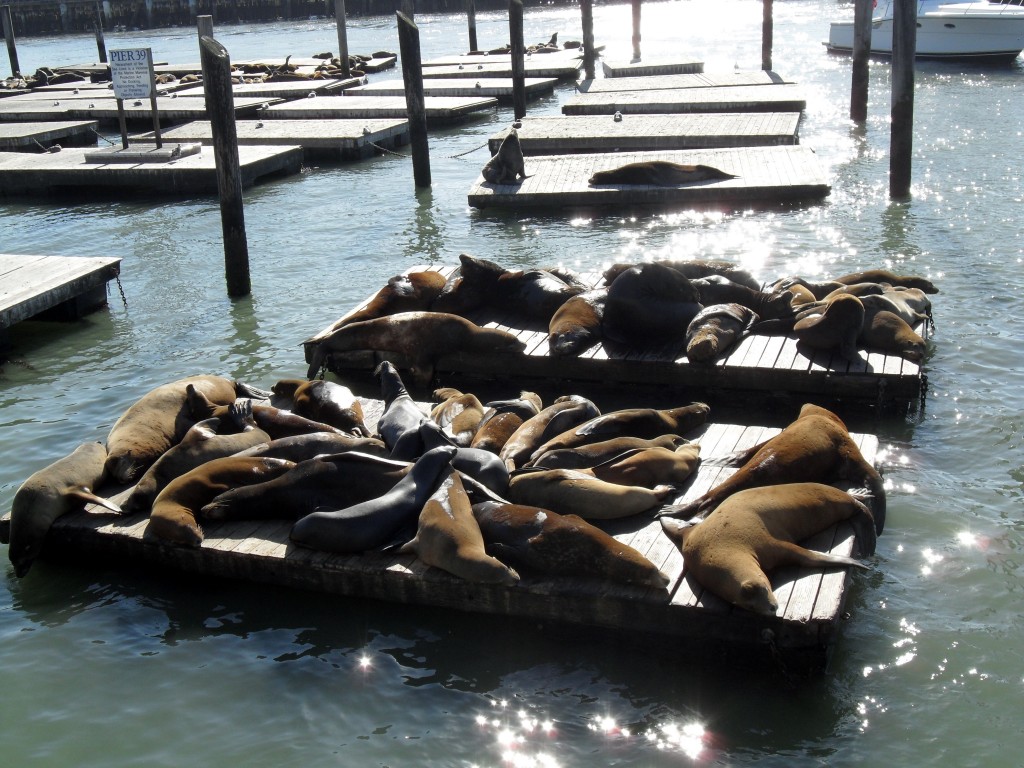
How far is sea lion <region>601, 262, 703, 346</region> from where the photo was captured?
7.61 m

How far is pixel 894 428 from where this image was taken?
680cm

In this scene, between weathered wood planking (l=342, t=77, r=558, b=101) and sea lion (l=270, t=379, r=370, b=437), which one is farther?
weathered wood planking (l=342, t=77, r=558, b=101)

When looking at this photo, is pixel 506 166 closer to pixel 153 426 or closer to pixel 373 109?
pixel 373 109

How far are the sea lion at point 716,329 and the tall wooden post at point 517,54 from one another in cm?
1196

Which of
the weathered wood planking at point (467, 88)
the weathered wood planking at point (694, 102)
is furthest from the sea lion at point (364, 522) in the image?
the weathered wood planking at point (467, 88)

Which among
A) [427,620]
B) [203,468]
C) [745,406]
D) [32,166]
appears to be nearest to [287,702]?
[427,620]

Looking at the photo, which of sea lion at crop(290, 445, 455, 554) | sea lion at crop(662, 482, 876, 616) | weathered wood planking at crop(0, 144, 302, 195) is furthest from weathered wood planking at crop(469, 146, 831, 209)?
sea lion at crop(290, 445, 455, 554)

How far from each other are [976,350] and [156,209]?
1106 cm

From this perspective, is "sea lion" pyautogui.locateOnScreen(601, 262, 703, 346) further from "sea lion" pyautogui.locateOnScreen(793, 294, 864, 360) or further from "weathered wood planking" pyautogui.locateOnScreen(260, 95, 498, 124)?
"weathered wood planking" pyautogui.locateOnScreen(260, 95, 498, 124)

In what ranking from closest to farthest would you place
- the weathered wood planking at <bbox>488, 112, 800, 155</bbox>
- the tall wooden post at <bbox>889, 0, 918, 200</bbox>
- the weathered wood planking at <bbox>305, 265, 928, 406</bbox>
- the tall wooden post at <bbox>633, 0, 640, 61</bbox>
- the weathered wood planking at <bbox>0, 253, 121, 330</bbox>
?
the weathered wood planking at <bbox>305, 265, 928, 406</bbox> < the weathered wood planking at <bbox>0, 253, 121, 330</bbox> < the tall wooden post at <bbox>889, 0, 918, 200</bbox> < the weathered wood planking at <bbox>488, 112, 800, 155</bbox> < the tall wooden post at <bbox>633, 0, 640, 61</bbox>

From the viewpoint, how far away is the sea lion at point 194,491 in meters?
5.20

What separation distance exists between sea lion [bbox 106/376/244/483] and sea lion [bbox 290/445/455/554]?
1.32 metres

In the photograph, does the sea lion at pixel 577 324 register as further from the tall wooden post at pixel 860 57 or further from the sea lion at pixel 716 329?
the tall wooden post at pixel 860 57

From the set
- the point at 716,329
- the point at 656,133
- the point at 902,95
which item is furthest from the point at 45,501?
the point at 656,133
